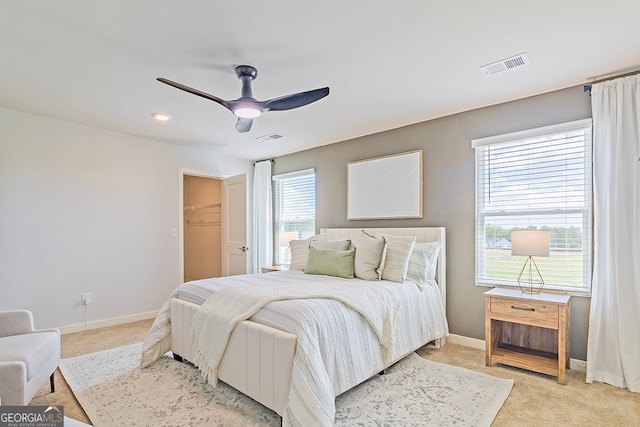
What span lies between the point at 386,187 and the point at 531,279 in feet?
5.94

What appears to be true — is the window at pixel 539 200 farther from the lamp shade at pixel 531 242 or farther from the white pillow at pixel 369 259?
the white pillow at pixel 369 259

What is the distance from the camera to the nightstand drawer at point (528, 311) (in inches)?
102

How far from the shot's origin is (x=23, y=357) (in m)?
2.00

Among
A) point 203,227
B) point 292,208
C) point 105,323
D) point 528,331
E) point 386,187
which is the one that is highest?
point 386,187

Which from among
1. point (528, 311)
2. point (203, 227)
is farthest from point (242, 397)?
point (203, 227)

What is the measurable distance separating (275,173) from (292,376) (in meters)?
4.20

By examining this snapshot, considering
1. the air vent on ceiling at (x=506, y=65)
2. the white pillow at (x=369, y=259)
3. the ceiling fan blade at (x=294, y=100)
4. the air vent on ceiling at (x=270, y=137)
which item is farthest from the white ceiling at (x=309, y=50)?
the white pillow at (x=369, y=259)

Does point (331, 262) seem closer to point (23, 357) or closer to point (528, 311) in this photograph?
point (528, 311)

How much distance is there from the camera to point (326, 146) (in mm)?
4938

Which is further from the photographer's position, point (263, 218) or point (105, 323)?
point (263, 218)

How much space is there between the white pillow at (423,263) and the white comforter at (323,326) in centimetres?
13

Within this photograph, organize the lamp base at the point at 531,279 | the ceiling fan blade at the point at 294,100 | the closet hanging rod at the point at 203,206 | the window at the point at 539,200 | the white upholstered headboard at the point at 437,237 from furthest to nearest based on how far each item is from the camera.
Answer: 1. the closet hanging rod at the point at 203,206
2. the white upholstered headboard at the point at 437,237
3. the lamp base at the point at 531,279
4. the window at the point at 539,200
5. the ceiling fan blade at the point at 294,100

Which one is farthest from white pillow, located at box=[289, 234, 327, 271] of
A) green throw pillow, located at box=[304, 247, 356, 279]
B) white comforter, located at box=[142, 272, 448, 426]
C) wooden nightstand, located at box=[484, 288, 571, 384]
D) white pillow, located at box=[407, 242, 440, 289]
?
wooden nightstand, located at box=[484, 288, 571, 384]

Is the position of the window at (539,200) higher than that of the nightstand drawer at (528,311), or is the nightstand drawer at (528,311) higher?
the window at (539,200)
